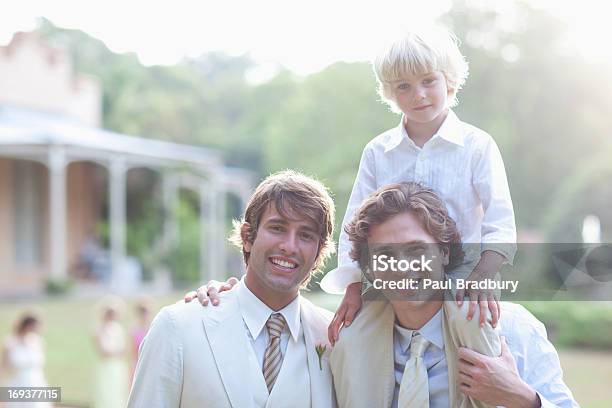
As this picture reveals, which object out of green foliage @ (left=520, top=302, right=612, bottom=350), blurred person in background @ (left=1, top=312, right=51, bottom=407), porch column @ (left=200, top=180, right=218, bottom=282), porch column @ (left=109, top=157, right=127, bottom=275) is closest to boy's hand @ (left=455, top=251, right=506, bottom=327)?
blurred person in background @ (left=1, top=312, right=51, bottom=407)

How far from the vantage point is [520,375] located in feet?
9.29

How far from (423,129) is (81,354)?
10647 millimetres

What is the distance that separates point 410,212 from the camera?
2.82 m

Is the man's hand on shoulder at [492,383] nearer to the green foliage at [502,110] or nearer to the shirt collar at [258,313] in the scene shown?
the shirt collar at [258,313]

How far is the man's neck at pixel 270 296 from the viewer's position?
2.97 meters

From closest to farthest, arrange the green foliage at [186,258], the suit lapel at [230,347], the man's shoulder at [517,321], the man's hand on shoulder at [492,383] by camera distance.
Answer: the man's hand on shoulder at [492,383] < the suit lapel at [230,347] < the man's shoulder at [517,321] < the green foliage at [186,258]

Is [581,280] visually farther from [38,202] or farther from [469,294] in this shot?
[38,202]

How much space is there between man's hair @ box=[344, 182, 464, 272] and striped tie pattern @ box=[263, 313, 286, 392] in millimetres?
380

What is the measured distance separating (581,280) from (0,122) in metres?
17.0

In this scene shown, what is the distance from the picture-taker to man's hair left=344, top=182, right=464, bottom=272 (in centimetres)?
280

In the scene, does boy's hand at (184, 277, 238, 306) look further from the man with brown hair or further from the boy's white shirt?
the man with brown hair

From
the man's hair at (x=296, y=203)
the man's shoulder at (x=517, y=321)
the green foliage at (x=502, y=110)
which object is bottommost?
the man's shoulder at (x=517, y=321)

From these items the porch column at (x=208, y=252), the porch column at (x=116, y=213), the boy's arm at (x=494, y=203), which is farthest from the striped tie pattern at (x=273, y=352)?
the porch column at (x=208, y=252)

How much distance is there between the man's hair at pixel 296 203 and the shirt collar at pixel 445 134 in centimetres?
35
